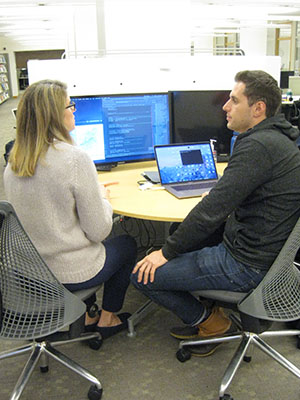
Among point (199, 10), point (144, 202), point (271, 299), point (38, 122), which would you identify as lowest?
point (271, 299)

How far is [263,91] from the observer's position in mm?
1621

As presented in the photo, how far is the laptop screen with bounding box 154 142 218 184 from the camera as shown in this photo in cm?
212

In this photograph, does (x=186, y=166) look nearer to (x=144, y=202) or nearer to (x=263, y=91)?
(x=144, y=202)

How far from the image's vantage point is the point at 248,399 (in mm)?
1655

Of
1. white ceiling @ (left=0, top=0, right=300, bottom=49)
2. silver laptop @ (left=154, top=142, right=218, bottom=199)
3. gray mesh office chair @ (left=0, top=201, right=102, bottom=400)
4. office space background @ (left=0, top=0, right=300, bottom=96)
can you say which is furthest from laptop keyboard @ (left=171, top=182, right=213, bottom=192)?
white ceiling @ (left=0, top=0, right=300, bottom=49)

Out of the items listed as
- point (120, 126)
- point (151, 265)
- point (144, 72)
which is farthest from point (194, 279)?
point (144, 72)

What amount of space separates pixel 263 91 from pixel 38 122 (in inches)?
33.2

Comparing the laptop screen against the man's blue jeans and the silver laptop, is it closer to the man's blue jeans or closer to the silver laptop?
the silver laptop

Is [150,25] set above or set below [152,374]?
above

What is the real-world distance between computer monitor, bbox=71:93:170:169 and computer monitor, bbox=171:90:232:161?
2.3 inches

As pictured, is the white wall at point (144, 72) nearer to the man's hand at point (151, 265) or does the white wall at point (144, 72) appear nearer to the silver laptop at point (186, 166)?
the silver laptop at point (186, 166)

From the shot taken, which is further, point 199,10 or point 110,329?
point 199,10

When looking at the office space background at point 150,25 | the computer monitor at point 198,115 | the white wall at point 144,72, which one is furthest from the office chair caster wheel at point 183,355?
the office space background at point 150,25

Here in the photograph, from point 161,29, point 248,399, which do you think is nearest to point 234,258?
point 248,399
